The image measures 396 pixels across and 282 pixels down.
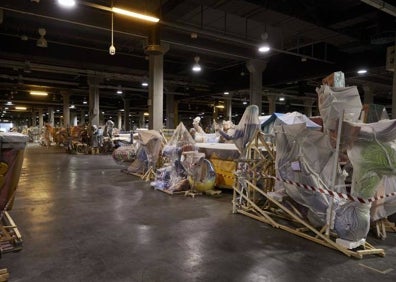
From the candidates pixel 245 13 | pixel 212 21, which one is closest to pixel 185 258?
pixel 245 13

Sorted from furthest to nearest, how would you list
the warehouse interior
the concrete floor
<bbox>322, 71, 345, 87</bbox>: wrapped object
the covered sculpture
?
1. the covered sculpture
2. <bbox>322, 71, 345, 87</bbox>: wrapped object
3. the warehouse interior
4. the concrete floor

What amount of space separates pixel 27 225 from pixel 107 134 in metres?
13.2

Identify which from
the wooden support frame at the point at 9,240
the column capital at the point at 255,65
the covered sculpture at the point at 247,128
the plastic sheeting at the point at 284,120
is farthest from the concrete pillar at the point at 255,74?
the wooden support frame at the point at 9,240

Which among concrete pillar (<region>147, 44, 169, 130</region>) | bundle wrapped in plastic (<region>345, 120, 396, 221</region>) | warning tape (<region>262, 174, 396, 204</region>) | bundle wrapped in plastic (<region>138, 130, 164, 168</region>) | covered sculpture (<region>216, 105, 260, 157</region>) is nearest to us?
bundle wrapped in plastic (<region>345, 120, 396, 221</region>)

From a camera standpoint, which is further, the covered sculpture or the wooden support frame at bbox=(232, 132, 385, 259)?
the covered sculpture

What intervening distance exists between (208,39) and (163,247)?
29.8 feet

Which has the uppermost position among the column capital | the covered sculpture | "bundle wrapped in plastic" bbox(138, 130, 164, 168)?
the column capital

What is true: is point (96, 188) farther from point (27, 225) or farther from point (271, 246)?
point (271, 246)

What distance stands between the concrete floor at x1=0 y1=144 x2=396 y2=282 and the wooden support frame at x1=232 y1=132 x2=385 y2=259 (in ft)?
0.48

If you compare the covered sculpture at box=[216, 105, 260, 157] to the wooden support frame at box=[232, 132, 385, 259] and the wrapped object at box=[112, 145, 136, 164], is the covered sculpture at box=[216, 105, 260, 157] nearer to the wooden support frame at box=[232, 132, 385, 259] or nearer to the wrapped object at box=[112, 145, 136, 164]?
the wooden support frame at box=[232, 132, 385, 259]

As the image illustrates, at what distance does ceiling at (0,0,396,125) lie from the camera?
7716 millimetres

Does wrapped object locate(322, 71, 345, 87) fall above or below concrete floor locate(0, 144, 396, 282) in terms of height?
above

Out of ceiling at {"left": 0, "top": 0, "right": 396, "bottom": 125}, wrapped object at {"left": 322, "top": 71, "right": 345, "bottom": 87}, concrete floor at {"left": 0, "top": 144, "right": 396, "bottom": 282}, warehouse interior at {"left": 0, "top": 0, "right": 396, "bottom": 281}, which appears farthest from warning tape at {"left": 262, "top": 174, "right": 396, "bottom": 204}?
ceiling at {"left": 0, "top": 0, "right": 396, "bottom": 125}

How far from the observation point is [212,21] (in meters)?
9.66
